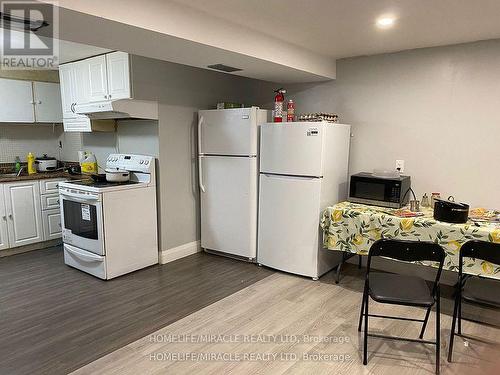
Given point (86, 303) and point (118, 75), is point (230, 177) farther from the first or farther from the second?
point (86, 303)

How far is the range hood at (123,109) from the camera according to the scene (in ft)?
11.0

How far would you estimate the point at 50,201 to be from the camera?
4.52 metres

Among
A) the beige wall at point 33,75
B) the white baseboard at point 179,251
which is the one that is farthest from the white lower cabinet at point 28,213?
the white baseboard at point 179,251

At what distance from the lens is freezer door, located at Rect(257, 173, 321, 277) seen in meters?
3.42

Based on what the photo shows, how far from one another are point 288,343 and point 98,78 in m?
3.36

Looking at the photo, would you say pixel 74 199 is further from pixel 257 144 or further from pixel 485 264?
pixel 485 264

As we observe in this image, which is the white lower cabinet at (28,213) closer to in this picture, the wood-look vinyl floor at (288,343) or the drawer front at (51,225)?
the drawer front at (51,225)

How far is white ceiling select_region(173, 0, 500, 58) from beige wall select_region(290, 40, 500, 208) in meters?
0.23

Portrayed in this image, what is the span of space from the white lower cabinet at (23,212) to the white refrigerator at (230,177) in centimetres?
216

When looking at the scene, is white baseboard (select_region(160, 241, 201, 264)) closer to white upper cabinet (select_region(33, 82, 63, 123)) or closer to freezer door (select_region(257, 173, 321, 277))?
freezer door (select_region(257, 173, 321, 277))

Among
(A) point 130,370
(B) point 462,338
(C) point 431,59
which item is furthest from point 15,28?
(B) point 462,338

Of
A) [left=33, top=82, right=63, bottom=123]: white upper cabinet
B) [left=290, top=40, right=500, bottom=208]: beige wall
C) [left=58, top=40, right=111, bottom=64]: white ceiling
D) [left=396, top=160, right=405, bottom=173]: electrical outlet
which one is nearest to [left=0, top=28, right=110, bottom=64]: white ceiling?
[left=58, top=40, right=111, bottom=64]: white ceiling

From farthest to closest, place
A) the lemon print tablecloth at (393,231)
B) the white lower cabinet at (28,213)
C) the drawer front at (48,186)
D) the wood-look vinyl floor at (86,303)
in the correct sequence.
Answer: the drawer front at (48,186) < the white lower cabinet at (28,213) < the lemon print tablecloth at (393,231) < the wood-look vinyl floor at (86,303)

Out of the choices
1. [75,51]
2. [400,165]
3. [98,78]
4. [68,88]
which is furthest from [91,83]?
[400,165]
